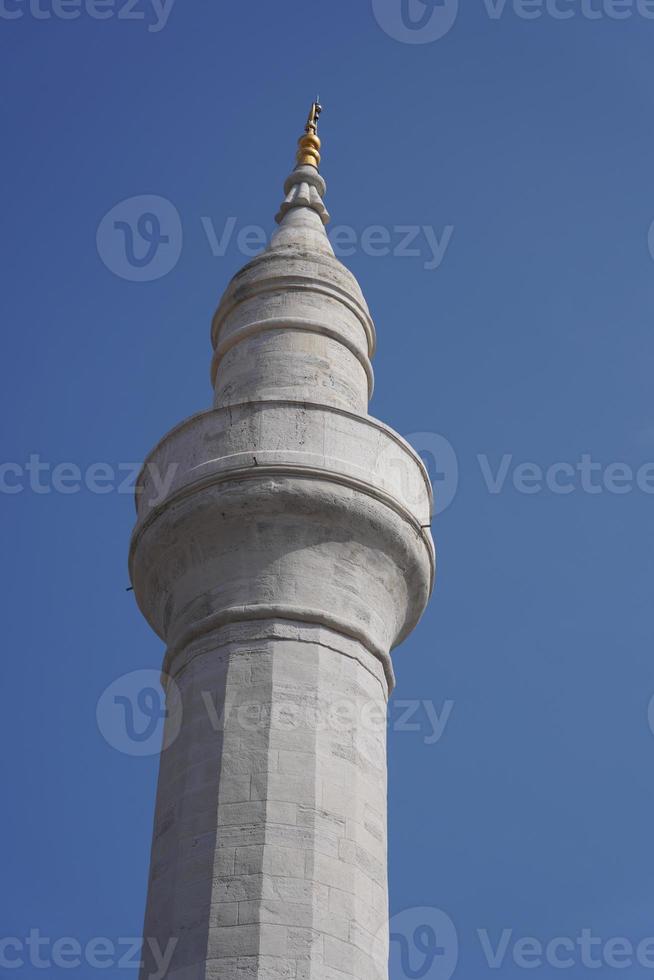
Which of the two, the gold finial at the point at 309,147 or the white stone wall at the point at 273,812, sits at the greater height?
the gold finial at the point at 309,147

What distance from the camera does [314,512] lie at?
37.9ft

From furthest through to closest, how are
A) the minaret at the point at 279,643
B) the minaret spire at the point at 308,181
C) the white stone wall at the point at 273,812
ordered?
the minaret spire at the point at 308,181 < the minaret at the point at 279,643 < the white stone wall at the point at 273,812

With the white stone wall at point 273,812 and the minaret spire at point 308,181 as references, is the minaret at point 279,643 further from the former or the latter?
the minaret spire at point 308,181

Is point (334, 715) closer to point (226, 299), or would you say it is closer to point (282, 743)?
point (282, 743)

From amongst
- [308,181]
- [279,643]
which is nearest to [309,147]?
[308,181]

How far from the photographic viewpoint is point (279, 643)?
10.9 metres

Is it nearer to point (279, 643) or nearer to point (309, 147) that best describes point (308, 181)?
point (309, 147)

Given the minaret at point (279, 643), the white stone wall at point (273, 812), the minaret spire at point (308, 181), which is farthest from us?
the minaret spire at point (308, 181)

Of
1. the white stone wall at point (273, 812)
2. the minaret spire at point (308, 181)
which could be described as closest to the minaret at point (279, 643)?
the white stone wall at point (273, 812)

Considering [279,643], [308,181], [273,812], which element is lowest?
[273,812]

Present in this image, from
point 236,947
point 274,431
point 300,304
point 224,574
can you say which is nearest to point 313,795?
point 236,947

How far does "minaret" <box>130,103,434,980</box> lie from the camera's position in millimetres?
9695

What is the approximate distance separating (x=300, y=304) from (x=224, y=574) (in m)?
3.40

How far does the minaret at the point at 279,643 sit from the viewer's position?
9695 millimetres
